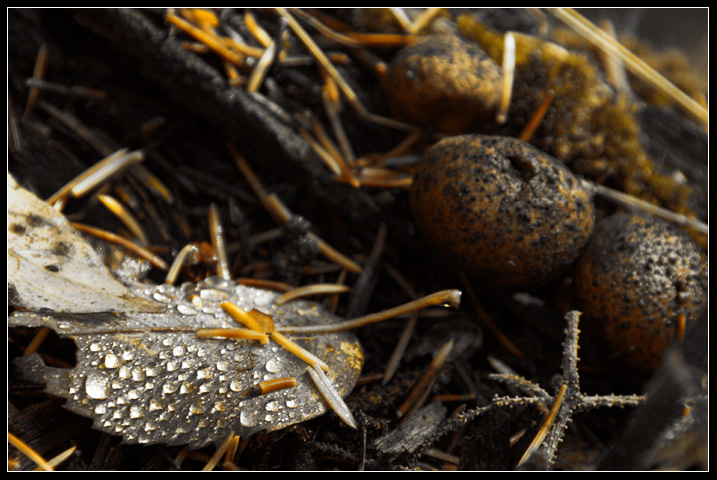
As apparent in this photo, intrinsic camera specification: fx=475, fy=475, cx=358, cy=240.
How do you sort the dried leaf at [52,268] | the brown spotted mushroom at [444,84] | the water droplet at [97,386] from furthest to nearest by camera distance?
the brown spotted mushroom at [444,84], the dried leaf at [52,268], the water droplet at [97,386]

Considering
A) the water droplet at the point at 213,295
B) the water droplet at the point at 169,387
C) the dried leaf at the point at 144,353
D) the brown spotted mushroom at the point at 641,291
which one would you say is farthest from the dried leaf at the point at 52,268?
the brown spotted mushroom at the point at 641,291

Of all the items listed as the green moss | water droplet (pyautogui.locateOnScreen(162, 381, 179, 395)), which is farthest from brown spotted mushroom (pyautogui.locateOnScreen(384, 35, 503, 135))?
water droplet (pyautogui.locateOnScreen(162, 381, 179, 395))

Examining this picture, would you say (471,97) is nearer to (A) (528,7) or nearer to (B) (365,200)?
(B) (365,200)

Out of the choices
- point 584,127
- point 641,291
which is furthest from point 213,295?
point 584,127

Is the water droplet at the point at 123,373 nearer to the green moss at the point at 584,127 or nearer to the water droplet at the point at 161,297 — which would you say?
the water droplet at the point at 161,297

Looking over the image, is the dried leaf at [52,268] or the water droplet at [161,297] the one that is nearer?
the dried leaf at [52,268]

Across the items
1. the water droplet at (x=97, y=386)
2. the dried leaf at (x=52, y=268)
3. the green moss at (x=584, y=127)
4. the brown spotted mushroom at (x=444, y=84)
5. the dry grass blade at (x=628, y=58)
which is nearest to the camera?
the water droplet at (x=97, y=386)
